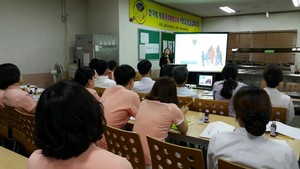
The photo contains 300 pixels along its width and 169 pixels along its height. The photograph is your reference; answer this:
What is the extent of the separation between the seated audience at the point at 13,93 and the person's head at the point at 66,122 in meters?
1.86

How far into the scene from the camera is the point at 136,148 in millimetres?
1650

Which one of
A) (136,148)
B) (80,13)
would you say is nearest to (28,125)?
(136,148)

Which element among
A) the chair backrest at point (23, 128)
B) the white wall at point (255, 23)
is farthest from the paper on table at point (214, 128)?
the white wall at point (255, 23)

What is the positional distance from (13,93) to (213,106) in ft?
6.86

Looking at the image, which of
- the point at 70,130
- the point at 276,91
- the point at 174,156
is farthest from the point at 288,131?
the point at 70,130

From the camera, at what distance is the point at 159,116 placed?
1807 millimetres

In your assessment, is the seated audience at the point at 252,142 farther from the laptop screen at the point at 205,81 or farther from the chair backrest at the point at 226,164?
the laptop screen at the point at 205,81

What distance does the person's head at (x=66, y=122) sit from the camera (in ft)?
2.46

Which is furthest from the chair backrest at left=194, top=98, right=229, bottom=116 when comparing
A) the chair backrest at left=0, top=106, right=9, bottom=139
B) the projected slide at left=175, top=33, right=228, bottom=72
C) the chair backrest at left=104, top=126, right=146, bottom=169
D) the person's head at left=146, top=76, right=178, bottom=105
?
the projected slide at left=175, top=33, right=228, bottom=72

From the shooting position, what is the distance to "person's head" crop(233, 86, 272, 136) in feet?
4.08

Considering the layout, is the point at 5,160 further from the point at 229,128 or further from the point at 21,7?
the point at 21,7

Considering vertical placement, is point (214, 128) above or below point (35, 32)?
below

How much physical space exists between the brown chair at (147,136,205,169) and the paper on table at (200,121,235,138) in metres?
0.53

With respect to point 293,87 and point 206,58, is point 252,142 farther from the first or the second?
point 206,58
